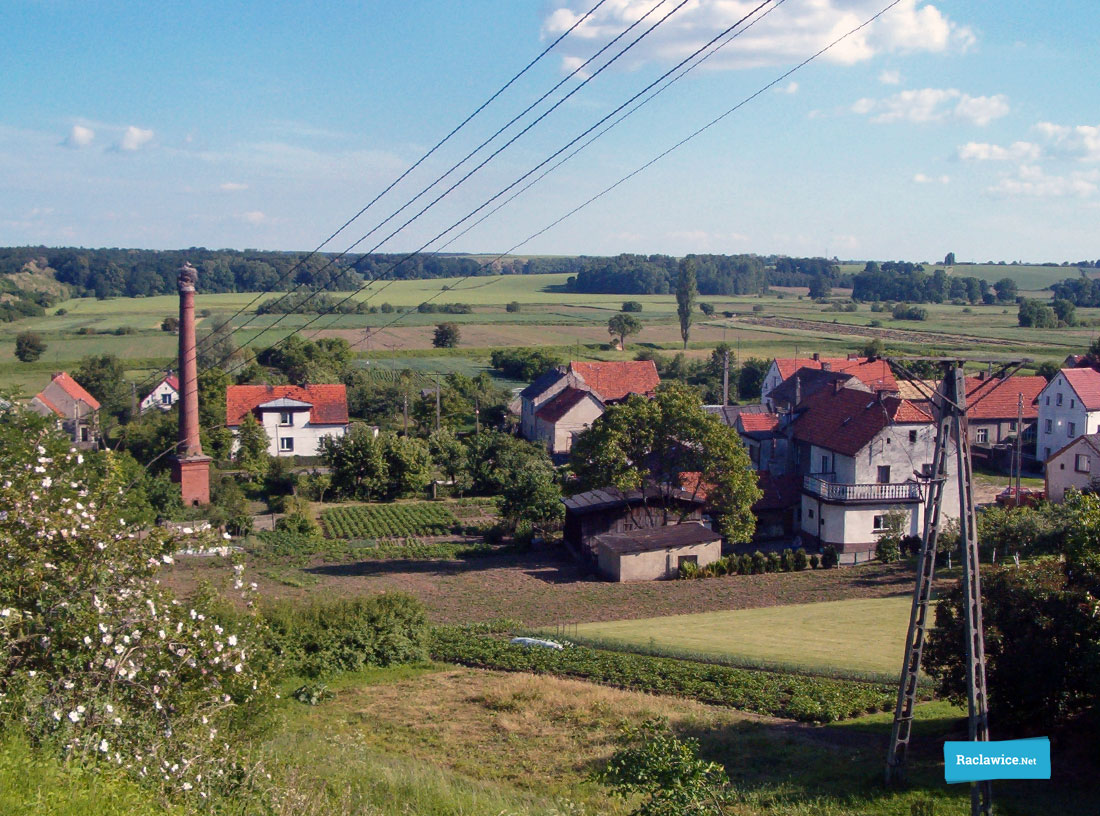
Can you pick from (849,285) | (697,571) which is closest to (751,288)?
(849,285)

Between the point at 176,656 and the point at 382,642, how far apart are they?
1279 cm

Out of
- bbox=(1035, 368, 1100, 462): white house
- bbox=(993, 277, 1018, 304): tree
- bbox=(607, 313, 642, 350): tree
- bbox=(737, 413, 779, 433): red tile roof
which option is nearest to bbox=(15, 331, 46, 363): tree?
bbox=(607, 313, 642, 350): tree

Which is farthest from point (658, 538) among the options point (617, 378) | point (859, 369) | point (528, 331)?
point (528, 331)

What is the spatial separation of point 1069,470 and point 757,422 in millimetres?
12075

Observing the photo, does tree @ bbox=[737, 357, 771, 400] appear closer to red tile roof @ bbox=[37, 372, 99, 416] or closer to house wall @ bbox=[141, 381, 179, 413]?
house wall @ bbox=[141, 381, 179, 413]

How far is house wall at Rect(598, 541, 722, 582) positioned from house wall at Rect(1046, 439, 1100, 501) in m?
14.9

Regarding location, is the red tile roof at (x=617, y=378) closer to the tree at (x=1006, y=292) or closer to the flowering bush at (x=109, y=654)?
the flowering bush at (x=109, y=654)

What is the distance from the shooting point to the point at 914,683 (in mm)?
11656

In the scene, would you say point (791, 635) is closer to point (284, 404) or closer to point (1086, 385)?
point (1086, 385)

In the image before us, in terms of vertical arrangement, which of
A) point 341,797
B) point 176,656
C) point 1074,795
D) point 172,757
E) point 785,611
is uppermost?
point 176,656

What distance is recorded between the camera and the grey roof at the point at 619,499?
1251 inches

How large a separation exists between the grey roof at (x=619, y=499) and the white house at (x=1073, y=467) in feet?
47.6

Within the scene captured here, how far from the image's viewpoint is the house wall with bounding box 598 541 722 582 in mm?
29391

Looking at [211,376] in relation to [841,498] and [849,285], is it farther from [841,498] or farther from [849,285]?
[849,285]
